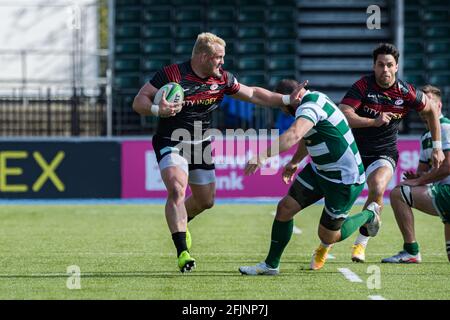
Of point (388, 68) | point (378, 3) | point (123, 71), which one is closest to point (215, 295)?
point (388, 68)

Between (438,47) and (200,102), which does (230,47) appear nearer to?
(438,47)

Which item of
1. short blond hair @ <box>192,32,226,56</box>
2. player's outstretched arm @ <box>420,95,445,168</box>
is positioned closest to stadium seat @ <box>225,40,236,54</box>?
player's outstretched arm @ <box>420,95,445,168</box>

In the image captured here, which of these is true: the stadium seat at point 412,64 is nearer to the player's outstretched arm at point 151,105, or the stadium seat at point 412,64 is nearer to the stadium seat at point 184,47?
the stadium seat at point 184,47

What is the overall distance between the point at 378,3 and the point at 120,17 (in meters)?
6.77

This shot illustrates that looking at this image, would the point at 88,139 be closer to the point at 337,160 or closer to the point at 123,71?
the point at 123,71

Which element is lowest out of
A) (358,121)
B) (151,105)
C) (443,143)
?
(443,143)

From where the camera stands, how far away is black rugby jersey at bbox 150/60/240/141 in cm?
1034

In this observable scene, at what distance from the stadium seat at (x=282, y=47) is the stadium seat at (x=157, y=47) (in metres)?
2.58

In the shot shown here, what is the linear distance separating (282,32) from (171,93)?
1669 cm

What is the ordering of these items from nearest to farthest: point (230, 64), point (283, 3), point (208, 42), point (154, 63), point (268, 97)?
point (208, 42) < point (268, 97) < point (230, 64) < point (154, 63) < point (283, 3)

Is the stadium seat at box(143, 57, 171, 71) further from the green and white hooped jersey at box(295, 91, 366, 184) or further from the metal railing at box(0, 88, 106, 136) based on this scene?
the green and white hooped jersey at box(295, 91, 366, 184)

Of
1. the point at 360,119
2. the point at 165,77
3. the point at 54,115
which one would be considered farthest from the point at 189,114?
the point at 54,115

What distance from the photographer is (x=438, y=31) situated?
26484 millimetres
